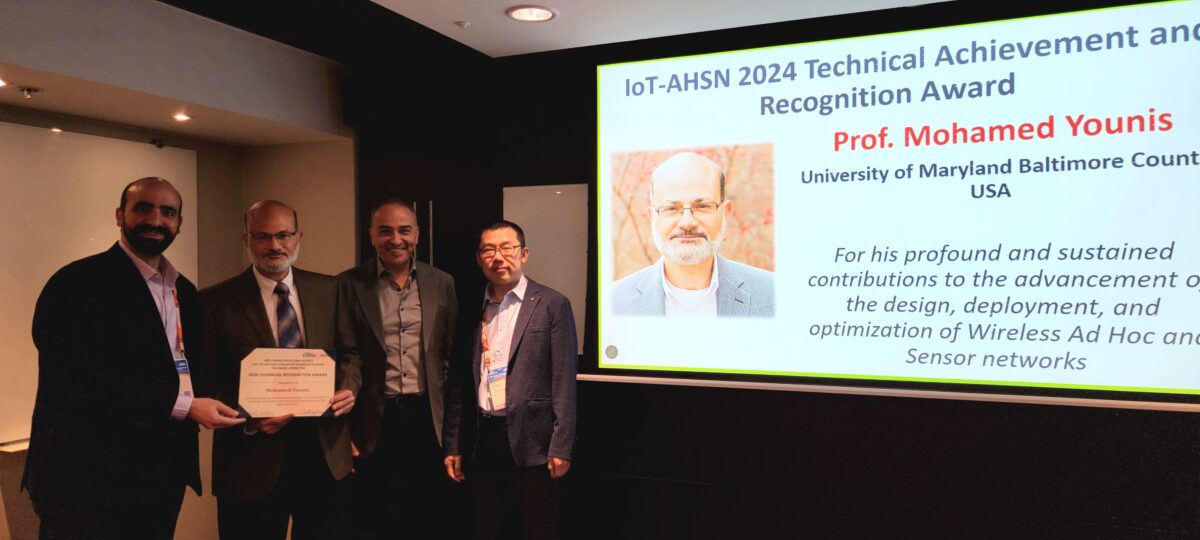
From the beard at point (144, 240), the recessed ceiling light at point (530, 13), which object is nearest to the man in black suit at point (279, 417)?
the beard at point (144, 240)

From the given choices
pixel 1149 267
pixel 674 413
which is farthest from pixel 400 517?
pixel 1149 267

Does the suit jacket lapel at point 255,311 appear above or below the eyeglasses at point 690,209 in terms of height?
below

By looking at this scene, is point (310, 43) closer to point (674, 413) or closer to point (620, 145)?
point (620, 145)

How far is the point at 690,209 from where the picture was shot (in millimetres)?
3188

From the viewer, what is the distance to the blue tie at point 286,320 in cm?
263

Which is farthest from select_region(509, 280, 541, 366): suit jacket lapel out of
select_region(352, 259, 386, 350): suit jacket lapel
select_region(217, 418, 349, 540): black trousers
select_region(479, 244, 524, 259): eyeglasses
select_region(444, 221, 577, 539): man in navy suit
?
select_region(217, 418, 349, 540): black trousers

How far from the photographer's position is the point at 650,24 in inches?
135

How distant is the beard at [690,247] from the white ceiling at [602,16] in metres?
0.94

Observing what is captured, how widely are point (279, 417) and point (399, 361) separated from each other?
0.52 m

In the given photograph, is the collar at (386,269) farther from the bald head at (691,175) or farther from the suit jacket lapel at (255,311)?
the bald head at (691,175)

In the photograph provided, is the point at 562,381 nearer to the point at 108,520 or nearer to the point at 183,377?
the point at 183,377

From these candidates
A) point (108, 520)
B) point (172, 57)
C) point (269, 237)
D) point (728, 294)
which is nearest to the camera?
point (108, 520)

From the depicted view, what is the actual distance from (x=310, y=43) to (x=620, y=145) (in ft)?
6.44

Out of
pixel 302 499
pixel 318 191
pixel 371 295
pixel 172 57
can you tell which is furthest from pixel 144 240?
pixel 318 191
